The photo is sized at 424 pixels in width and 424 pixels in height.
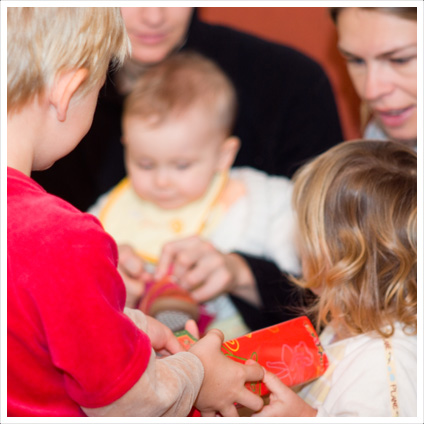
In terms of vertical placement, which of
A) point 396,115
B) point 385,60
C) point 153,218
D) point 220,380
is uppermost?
point 385,60

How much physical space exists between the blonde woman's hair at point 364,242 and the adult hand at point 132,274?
0.37 metres

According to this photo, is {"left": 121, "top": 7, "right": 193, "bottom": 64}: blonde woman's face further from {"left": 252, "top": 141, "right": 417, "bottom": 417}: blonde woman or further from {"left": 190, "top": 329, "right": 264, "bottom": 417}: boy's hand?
{"left": 190, "top": 329, "right": 264, "bottom": 417}: boy's hand

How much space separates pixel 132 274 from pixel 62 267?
71cm

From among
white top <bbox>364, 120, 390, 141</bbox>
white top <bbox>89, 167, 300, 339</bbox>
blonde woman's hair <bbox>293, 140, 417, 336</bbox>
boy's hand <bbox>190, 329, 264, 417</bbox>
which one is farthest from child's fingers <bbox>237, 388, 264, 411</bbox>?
white top <bbox>364, 120, 390, 141</bbox>

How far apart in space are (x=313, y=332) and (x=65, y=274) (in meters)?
0.44

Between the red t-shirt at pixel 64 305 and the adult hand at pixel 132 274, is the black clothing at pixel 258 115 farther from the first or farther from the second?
the red t-shirt at pixel 64 305

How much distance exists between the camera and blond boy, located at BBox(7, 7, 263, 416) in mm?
616

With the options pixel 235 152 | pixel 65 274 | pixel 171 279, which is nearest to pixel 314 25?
pixel 235 152

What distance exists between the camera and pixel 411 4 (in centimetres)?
115

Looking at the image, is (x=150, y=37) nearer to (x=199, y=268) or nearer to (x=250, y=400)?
(x=199, y=268)

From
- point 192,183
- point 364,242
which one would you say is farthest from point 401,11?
point 192,183

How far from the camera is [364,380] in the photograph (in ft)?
3.05

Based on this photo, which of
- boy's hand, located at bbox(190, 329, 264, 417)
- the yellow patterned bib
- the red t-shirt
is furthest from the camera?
the yellow patterned bib

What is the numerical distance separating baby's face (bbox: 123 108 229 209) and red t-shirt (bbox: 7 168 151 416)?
2.46ft
